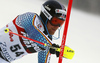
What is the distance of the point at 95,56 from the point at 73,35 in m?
0.66

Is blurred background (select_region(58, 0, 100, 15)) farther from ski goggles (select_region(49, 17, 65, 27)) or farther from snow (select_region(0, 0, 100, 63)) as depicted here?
ski goggles (select_region(49, 17, 65, 27))

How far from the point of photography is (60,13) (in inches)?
67.7

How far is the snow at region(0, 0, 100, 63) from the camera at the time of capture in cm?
272

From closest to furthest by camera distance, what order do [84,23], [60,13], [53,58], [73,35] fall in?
1. [60,13]
2. [53,58]
3. [73,35]
4. [84,23]

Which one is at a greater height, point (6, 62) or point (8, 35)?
point (8, 35)

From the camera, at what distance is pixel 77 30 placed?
359cm

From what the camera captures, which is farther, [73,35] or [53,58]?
[73,35]

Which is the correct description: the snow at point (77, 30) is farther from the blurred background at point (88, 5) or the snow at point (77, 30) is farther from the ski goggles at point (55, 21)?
the ski goggles at point (55, 21)

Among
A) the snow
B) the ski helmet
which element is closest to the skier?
the ski helmet

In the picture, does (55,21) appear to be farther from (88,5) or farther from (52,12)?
(88,5)

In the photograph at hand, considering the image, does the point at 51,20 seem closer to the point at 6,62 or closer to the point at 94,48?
the point at 6,62

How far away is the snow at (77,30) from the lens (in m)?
2.72

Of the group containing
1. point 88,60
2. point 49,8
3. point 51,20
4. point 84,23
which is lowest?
point 88,60

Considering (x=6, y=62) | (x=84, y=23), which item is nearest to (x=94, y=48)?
(x=84, y=23)
